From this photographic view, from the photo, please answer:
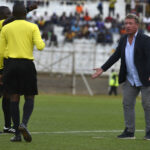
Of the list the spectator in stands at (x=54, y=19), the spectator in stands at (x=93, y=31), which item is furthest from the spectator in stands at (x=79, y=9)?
the spectator in stands at (x=93, y=31)

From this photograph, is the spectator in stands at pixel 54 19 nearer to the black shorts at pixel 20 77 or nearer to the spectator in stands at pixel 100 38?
the spectator in stands at pixel 100 38

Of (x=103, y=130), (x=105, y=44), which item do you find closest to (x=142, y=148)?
(x=103, y=130)

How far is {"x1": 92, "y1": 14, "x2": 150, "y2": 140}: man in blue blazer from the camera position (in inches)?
369

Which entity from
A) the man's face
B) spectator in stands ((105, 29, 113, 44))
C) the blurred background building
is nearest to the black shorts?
the man's face

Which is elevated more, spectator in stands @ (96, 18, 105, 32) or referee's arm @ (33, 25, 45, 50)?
referee's arm @ (33, 25, 45, 50)

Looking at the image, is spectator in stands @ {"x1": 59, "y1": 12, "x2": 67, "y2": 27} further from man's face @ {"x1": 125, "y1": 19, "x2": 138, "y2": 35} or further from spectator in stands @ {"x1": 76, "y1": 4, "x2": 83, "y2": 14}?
man's face @ {"x1": 125, "y1": 19, "x2": 138, "y2": 35}

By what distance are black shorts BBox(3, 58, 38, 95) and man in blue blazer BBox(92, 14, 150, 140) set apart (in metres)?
1.27

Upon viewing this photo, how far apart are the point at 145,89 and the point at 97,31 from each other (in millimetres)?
30687

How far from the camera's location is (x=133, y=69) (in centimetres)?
946

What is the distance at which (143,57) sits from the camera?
9406 millimetres

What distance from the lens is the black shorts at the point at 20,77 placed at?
8.57 metres

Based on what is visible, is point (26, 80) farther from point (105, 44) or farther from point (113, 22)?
point (113, 22)

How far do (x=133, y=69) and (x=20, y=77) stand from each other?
1.96 metres

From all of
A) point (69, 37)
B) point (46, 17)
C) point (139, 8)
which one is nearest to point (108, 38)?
point (69, 37)
